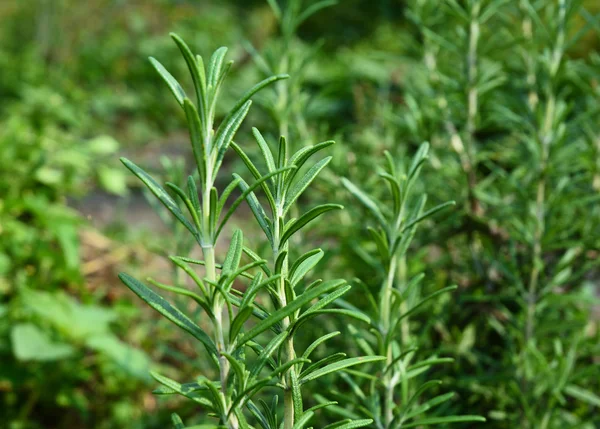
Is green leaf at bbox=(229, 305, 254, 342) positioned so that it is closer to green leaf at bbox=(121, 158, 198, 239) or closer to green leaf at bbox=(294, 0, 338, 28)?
green leaf at bbox=(121, 158, 198, 239)

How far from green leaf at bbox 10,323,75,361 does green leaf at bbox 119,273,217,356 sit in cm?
133

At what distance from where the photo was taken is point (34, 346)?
5.94 ft

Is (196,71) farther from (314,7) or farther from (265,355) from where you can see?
(314,7)

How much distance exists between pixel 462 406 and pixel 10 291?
1.56 metres

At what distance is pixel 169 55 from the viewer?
7.05 m

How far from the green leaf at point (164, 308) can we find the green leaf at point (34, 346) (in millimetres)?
1326

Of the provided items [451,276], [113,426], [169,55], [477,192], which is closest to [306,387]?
[451,276]

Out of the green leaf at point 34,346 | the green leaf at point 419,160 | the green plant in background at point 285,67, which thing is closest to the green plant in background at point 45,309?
the green leaf at point 34,346

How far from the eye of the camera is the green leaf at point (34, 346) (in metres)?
1.77

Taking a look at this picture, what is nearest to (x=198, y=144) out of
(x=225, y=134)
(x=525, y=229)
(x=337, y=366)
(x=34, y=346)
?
(x=225, y=134)

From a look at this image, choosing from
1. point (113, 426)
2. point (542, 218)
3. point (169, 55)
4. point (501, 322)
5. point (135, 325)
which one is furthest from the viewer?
point (169, 55)

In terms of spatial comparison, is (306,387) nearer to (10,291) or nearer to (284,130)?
(284,130)

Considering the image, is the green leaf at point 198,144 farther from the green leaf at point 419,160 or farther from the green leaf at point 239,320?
the green leaf at point 419,160

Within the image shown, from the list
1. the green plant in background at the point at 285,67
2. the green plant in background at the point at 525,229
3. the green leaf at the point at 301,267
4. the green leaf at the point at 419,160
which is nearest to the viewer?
the green leaf at the point at 301,267
